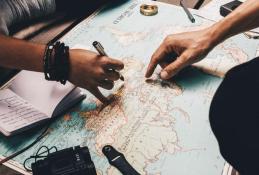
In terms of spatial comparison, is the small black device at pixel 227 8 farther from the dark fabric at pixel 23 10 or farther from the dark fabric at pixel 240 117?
the dark fabric at pixel 240 117

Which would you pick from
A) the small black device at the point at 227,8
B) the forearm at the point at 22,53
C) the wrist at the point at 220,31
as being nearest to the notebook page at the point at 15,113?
the forearm at the point at 22,53

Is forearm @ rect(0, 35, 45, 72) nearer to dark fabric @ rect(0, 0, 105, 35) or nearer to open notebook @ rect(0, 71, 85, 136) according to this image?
open notebook @ rect(0, 71, 85, 136)

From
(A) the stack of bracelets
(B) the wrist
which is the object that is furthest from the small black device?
(A) the stack of bracelets

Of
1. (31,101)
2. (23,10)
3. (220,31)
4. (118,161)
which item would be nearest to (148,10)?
(220,31)

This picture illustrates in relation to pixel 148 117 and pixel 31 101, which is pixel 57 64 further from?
pixel 148 117

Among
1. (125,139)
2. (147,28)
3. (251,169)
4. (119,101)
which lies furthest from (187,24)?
(251,169)
